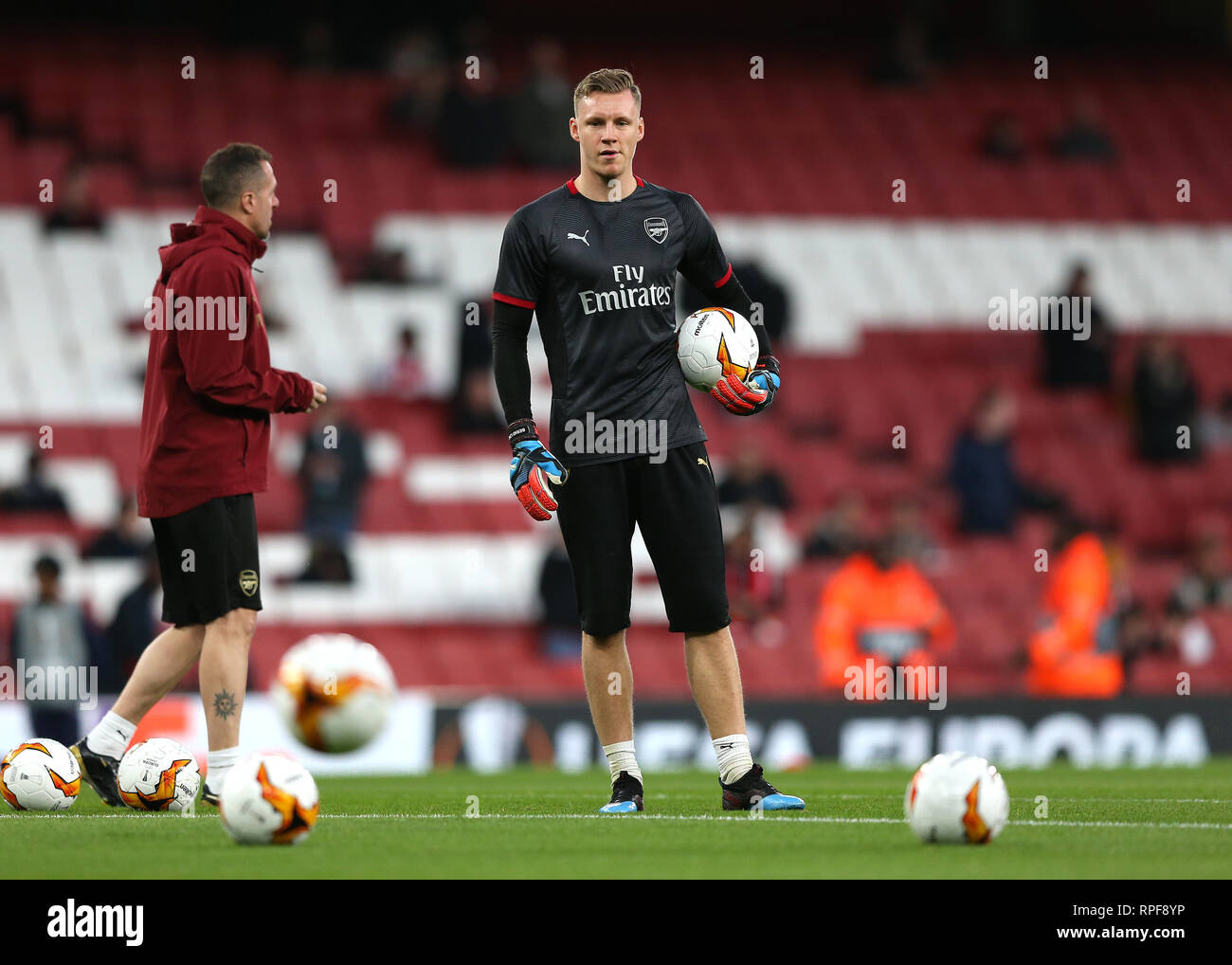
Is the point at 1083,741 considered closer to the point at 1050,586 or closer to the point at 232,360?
the point at 1050,586

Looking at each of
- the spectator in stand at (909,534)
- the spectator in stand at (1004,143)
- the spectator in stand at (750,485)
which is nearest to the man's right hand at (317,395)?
the spectator in stand at (909,534)

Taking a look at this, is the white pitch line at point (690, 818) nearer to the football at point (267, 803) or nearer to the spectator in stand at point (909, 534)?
the football at point (267, 803)

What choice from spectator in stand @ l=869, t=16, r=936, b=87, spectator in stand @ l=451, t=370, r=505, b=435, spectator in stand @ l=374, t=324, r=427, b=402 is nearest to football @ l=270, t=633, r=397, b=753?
spectator in stand @ l=451, t=370, r=505, b=435

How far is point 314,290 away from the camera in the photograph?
1836 cm

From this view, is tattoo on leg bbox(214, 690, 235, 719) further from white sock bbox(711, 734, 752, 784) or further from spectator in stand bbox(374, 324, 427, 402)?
spectator in stand bbox(374, 324, 427, 402)

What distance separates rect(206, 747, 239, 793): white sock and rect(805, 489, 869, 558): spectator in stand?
9541mm

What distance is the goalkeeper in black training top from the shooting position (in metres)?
6.93

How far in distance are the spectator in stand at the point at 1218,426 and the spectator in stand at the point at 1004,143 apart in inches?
160

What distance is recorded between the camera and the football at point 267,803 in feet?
18.6

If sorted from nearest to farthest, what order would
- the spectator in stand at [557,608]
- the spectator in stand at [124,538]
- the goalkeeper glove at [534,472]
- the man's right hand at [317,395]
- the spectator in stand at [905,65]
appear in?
the goalkeeper glove at [534,472]
the man's right hand at [317,395]
the spectator in stand at [124,538]
the spectator in stand at [557,608]
the spectator in stand at [905,65]

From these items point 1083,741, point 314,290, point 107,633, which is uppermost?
point 314,290
